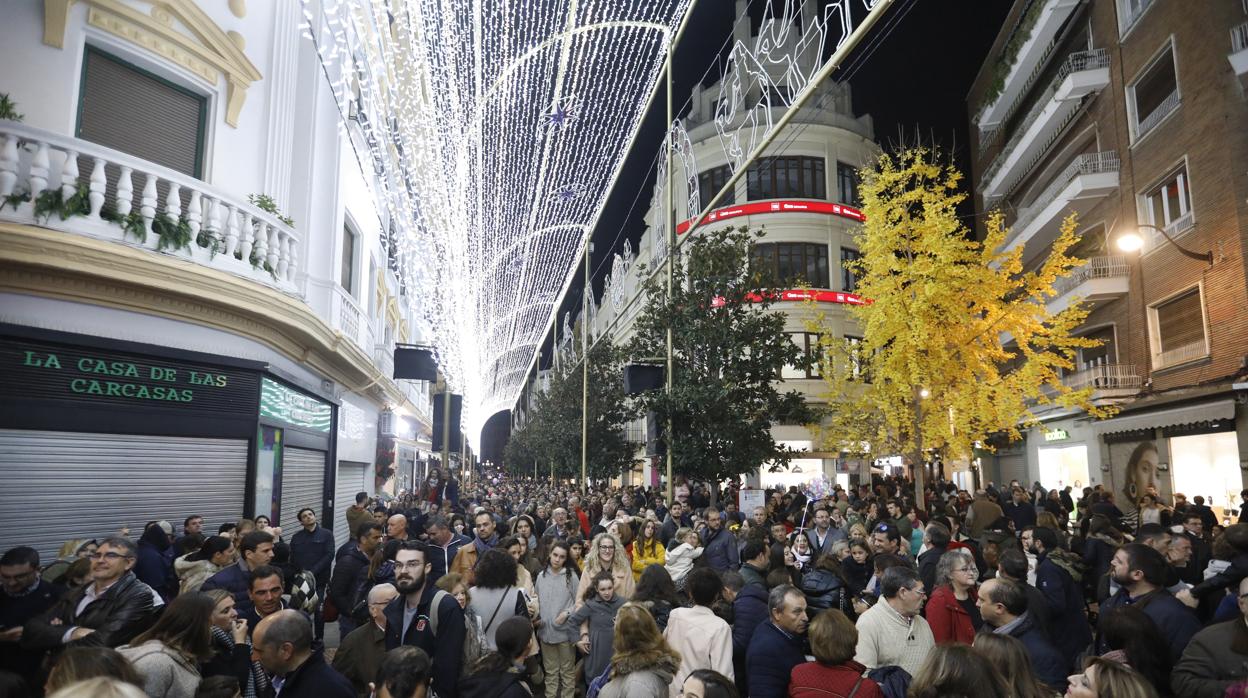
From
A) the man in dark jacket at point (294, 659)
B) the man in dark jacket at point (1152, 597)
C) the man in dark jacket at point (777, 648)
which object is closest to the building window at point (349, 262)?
the man in dark jacket at point (294, 659)

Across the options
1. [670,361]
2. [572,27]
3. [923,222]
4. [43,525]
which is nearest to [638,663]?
[43,525]

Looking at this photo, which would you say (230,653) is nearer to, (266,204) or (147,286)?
(147,286)

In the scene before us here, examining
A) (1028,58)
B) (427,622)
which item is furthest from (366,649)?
(1028,58)

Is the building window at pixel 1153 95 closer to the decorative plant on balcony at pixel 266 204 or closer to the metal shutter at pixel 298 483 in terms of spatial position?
the decorative plant on balcony at pixel 266 204

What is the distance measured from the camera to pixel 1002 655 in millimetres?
3941

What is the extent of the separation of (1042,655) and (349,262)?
53.1 feet

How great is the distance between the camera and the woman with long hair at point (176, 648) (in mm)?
3834

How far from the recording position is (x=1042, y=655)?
5.04 meters

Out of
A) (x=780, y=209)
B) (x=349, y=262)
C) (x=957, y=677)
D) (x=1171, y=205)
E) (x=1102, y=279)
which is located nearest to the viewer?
(x=957, y=677)

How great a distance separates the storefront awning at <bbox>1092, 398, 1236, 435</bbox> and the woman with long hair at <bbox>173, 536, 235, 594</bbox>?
21.6 m

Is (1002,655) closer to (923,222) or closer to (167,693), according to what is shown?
(167,693)

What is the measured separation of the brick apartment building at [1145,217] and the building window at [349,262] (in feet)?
53.5

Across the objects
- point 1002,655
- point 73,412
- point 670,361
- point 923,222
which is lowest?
point 1002,655

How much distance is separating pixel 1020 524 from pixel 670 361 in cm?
756
